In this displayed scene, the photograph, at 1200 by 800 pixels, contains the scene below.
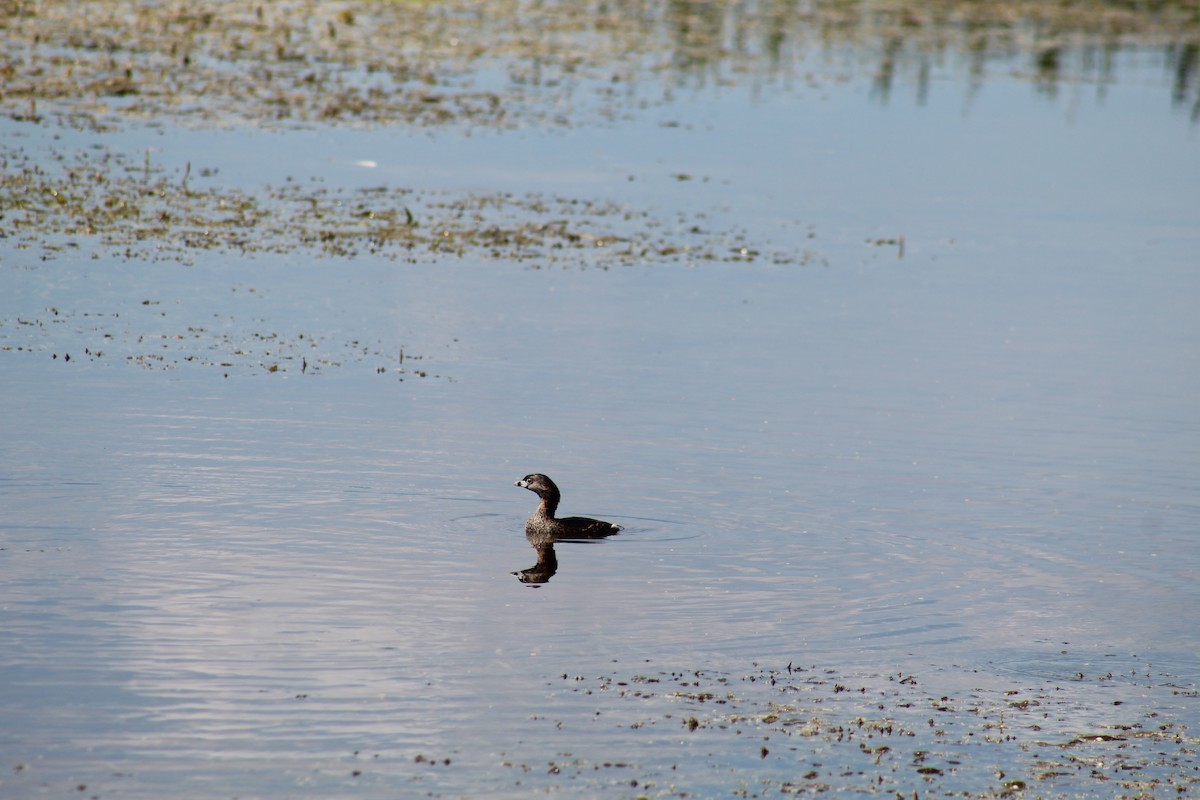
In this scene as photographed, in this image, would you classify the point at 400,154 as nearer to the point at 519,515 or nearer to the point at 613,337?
the point at 613,337

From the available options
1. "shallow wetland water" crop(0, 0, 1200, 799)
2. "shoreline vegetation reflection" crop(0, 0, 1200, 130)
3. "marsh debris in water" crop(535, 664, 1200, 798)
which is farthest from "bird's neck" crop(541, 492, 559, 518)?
"shoreline vegetation reflection" crop(0, 0, 1200, 130)

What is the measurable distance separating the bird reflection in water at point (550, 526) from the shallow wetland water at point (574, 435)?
6.3 inches

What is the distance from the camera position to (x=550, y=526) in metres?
15.1

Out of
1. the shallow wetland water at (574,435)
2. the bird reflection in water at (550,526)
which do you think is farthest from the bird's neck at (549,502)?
the shallow wetland water at (574,435)

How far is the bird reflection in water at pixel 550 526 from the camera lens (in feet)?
49.5

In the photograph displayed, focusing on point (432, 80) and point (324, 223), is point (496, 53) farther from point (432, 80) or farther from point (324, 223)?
point (324, 223)

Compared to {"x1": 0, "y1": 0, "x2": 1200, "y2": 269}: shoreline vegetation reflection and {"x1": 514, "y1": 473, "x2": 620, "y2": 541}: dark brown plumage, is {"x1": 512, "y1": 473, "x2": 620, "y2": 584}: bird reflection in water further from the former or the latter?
{"x1": 0, "y1": 0, "x2": 1200, "y2": 269}: shoreline vegetation reflection

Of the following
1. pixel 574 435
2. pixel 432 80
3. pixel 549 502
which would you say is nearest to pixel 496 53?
pixel 432 80

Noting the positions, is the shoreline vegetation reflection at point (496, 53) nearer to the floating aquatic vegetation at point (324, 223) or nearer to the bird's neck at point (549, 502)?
the floating aquatic vegetation at point (324, 223)

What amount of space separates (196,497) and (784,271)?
41.9 ft

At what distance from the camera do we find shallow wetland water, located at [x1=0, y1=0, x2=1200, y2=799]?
35.7ft

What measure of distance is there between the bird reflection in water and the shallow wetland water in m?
0.16

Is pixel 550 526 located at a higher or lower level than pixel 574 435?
lower

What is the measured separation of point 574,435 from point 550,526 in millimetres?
2942
